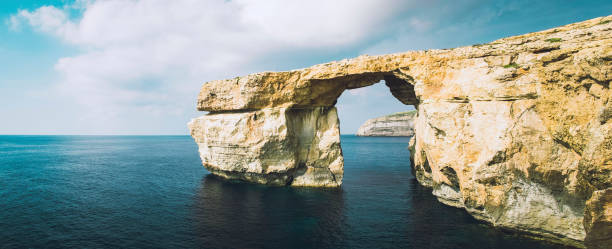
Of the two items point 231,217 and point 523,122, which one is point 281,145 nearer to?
point 231,217

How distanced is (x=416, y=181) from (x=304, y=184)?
43.9 feet

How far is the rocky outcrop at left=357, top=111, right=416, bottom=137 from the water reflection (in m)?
131

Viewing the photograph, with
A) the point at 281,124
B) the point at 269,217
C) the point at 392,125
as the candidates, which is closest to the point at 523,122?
the point at 269,217

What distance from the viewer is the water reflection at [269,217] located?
→ 14.4 meters

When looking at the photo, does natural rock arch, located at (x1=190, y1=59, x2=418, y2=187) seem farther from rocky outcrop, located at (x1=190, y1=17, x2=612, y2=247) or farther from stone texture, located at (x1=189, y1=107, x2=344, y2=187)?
rocky outcrop, located at (x1=190, y1=17, x2=612, y2=247)

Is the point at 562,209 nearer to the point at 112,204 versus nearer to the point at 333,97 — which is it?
the point at 333,97

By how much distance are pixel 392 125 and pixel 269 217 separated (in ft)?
477

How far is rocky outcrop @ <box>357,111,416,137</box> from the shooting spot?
144m

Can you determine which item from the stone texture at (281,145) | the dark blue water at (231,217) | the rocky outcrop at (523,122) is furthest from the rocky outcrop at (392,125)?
the rocky outcrop at (523,122)

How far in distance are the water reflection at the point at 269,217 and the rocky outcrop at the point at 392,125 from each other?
13145 cm

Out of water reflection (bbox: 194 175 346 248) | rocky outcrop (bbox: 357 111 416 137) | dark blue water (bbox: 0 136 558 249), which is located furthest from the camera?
rocky outcrop (bbox: 357 111 416 137)

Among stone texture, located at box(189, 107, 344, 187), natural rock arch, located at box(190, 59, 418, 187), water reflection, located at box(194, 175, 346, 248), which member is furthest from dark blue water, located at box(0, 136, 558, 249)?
natural rock arch, located at box(190, 59, 418, 187)

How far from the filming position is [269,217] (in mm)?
17953

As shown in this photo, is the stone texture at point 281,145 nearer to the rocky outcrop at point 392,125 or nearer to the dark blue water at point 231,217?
the dark blue water at point 231,217
